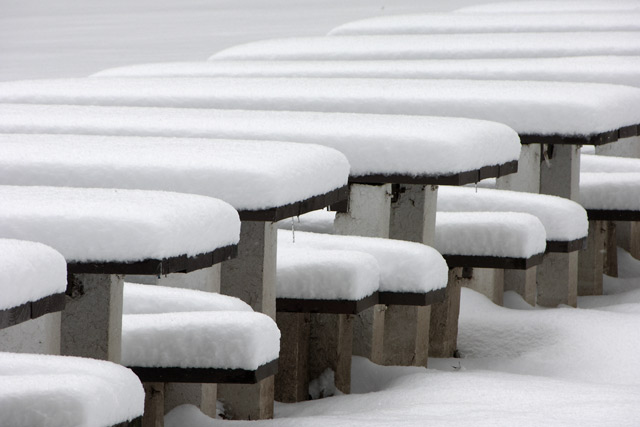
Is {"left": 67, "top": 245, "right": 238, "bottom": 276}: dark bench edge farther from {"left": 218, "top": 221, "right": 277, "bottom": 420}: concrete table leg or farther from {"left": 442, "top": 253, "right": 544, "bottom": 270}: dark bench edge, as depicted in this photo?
{"left": 442, "top": 253, "right": 544, "bottom": 270}: dark bench edge

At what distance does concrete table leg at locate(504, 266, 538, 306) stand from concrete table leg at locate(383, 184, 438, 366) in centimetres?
104

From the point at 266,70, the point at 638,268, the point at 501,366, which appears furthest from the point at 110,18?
the point at 501,366

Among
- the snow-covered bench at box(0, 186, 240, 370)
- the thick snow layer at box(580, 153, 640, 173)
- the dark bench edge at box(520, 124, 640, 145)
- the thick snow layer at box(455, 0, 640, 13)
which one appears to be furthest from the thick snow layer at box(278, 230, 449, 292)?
the thick snow layer at box(455, 0, 640, 13)

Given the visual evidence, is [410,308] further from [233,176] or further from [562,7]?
[562,7]

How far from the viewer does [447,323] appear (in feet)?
16.4

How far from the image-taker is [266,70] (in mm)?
7406

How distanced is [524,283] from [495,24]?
14.9 feet

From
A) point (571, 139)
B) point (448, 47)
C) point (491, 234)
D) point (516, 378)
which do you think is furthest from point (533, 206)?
point (448, 47)

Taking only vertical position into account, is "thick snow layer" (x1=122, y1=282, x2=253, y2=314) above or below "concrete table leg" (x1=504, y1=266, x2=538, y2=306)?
above

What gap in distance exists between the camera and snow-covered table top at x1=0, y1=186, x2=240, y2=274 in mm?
2986

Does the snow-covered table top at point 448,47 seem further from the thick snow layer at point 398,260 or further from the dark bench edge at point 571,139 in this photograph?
the thick snow layer at point 398,260

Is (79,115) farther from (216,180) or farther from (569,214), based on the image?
(569,214)

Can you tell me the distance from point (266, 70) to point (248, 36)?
407 inches

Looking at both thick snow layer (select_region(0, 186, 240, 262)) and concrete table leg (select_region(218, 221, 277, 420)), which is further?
concrete table leg (select_region(218, 221, 277, 420))
